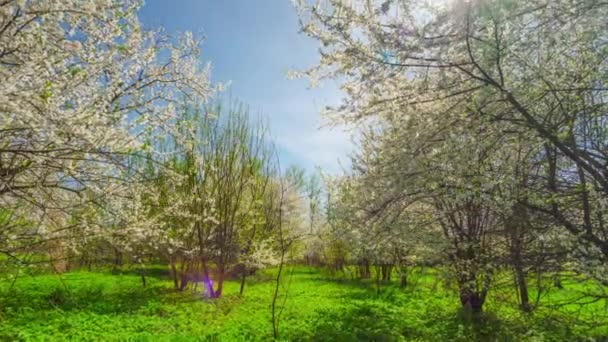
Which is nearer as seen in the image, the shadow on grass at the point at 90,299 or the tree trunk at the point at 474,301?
the tree trunk at the point at 474,301

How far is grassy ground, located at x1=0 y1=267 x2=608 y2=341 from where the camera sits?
641cm

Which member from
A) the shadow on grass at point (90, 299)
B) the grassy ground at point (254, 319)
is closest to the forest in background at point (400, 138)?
the grassy ground at point (254, 319)

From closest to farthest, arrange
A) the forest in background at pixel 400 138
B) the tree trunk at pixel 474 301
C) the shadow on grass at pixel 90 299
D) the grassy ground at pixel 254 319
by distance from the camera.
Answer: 1. the forest in background at pixel 400 138
2. the grassy ground at pixel 254 319
3. the tree trunk at pixel 474 301
4. the shadow on grass at pixel 90 299

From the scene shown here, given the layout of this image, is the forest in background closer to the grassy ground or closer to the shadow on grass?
the grassy ground

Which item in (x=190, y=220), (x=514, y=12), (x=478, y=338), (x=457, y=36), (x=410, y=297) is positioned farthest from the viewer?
(x=410, y=297)

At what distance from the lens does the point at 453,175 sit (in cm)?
422

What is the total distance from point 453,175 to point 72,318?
29.1 ft

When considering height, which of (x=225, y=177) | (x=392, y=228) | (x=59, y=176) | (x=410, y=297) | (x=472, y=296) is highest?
(x=225, y=177)

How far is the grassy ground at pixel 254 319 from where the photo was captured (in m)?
6.41

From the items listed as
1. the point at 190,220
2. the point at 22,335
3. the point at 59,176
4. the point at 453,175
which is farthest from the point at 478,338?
the point at 190,220

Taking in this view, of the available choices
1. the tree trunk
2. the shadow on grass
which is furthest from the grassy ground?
the tree trunk

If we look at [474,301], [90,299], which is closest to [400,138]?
[474,301]

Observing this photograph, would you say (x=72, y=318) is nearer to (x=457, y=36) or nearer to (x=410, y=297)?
(x=457, y=36)

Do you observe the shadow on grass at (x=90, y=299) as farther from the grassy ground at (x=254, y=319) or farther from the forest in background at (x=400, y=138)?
the forest in background at (x=400, y=138)
